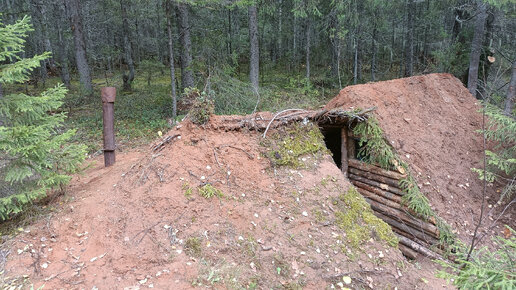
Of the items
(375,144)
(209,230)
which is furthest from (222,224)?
(375,144)

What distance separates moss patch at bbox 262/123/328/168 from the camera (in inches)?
202

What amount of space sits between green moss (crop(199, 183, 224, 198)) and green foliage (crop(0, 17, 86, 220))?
1.94 metres

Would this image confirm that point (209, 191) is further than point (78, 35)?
No

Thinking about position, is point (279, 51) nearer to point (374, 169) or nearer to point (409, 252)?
point (374, 169)

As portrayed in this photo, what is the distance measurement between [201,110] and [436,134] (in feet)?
17.3

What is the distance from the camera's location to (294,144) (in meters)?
5.41

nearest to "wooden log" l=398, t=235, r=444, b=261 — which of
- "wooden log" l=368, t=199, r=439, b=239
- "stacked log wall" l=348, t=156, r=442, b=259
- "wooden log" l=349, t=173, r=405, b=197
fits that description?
"stacked log wall" l=348, t=156, r=442, b=259

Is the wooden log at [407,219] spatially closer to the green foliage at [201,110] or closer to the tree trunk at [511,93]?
the green foliage at [201,110]

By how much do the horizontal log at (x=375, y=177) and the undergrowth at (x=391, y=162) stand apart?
0.46 feet

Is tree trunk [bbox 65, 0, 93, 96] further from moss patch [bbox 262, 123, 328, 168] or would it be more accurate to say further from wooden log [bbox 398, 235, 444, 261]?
wooden log [bbox 398, 235, 444, 261]

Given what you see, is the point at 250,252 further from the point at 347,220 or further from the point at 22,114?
the point at 22,114

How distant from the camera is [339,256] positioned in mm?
3934

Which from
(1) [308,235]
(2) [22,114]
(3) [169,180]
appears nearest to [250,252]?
(1) [308,235]

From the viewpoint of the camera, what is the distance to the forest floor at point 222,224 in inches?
131
